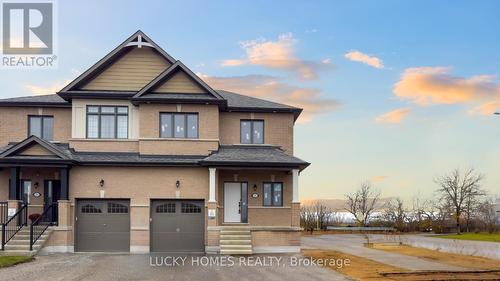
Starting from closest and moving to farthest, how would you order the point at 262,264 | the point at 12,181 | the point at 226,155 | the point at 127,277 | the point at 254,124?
the point at 127,277, the point at 262,264, the point at 12,181, the point at 226,155, the point at 254,124

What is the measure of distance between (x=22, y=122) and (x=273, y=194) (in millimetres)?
13625

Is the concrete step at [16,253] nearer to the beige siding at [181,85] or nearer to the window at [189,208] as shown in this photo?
the window at [189,208]

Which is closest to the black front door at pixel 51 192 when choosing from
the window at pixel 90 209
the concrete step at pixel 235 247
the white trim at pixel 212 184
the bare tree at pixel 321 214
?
the window at pixel 90 209

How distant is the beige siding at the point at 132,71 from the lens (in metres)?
27.8

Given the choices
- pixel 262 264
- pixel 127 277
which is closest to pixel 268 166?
pixel 262 264

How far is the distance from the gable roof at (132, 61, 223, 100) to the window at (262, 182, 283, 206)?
5.20 m

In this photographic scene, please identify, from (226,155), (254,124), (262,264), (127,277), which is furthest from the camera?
(254,124)

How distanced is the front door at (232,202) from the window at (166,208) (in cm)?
275

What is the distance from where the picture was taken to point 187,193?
2639 cm

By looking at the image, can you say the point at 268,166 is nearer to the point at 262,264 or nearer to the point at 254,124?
the point at 254,124

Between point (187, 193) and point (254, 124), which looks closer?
point (187, 193)

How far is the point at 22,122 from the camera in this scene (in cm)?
2842

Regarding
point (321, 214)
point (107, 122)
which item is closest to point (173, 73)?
point (107, 122)

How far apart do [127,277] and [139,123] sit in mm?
11601
